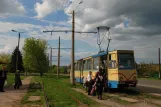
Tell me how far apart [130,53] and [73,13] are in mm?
11558

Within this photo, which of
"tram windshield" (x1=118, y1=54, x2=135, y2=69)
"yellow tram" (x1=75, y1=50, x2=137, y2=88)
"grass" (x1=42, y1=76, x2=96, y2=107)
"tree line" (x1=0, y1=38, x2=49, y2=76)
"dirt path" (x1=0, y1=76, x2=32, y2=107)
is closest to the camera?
"grass" (x1=42, y1=76, x2=96, y2=107)

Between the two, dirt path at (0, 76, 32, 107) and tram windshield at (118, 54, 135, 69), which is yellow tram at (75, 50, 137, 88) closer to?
tram windshield at (118, 54, 135, 69)

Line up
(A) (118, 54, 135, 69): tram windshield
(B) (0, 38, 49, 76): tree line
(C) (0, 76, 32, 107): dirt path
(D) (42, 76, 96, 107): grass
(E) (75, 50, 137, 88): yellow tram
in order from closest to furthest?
→ (D) (42, 76, 96, 107): grass, (C) (0, 76, 32, 107): dirt path, (E) (75, 50, 137, 88): yellow tram, (A) (118, 54, 135, 69): tram windshield, (B) (0, 38, 49, 76): tree line

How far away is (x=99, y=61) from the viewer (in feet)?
69.7

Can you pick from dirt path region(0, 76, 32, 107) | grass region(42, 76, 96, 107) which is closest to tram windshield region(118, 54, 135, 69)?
grass region(42, 76, 96, 107)

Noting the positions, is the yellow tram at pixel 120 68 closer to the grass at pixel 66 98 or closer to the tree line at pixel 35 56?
the grass at pixel 66 98

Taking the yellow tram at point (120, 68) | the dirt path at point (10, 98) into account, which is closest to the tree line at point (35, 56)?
the dirt path at point (10, 98)

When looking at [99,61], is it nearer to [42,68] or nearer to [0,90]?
[0,90]

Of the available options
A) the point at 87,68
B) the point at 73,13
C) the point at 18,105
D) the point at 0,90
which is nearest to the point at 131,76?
the point at 87,68

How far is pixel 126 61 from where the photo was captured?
1953 cm

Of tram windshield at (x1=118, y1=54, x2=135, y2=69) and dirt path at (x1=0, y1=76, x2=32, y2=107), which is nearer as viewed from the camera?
dirt path at (x1=0, y1=76, x2=32, y2=107)

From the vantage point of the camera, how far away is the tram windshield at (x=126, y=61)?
63.3 ft

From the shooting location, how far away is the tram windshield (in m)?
19.3

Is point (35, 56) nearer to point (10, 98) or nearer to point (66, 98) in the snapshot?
point (10, 98)
